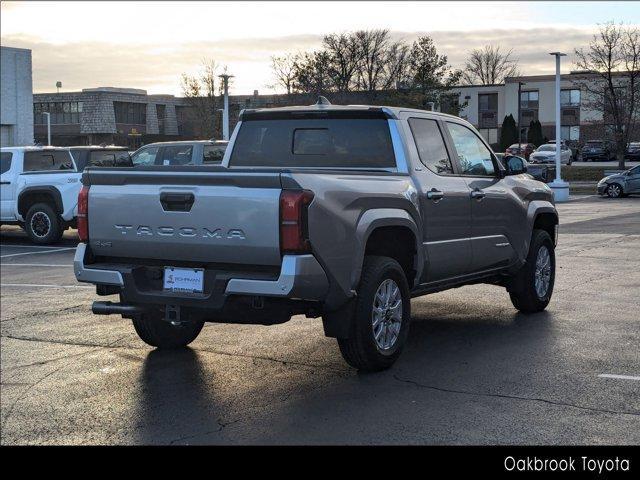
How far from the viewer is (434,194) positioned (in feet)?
25.2

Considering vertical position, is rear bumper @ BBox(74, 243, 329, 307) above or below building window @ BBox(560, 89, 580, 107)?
below

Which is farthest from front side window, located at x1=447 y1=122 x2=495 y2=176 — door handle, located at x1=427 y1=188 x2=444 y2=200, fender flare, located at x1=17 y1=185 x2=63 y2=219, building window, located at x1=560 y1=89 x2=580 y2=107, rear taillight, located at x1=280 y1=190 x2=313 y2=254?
building window, located at x1=560 y1=89 x2=580 y2=107

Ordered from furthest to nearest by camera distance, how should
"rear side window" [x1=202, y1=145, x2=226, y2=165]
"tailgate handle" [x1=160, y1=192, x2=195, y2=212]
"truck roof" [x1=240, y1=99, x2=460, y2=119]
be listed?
"rear side window" [x1=202, y1=145, x2=226, y2=165], "truck roof" [x1=240, y1=99, x2=460, y2=119], "tailgate handle" [x1=160, y1=192, x2=195, y2=212]

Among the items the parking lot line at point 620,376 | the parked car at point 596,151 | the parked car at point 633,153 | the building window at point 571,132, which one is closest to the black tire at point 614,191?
the parking lot line at point 620,376

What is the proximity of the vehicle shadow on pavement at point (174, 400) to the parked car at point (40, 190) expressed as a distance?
10899 millimetres

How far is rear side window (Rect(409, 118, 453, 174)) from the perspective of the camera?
7.93 meters

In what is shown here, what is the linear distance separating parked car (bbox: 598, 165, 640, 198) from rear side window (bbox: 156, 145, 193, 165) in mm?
20301

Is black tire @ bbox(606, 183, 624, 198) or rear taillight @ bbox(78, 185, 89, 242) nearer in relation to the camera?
rear taillight @ bbox(78, 185, 89, 242)

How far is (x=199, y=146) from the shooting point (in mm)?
18547

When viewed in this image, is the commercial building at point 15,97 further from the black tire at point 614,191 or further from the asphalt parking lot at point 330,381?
the asphalt parking lot at point 330,381

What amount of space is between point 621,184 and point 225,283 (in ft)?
98.1

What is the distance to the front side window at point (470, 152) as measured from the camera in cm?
858

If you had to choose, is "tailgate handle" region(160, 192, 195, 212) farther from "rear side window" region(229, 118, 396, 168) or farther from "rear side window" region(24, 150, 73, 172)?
"rear side window" region(24, 150, 73, 172)

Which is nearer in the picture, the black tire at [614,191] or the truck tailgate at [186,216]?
the truck tailgate at [186,216]
